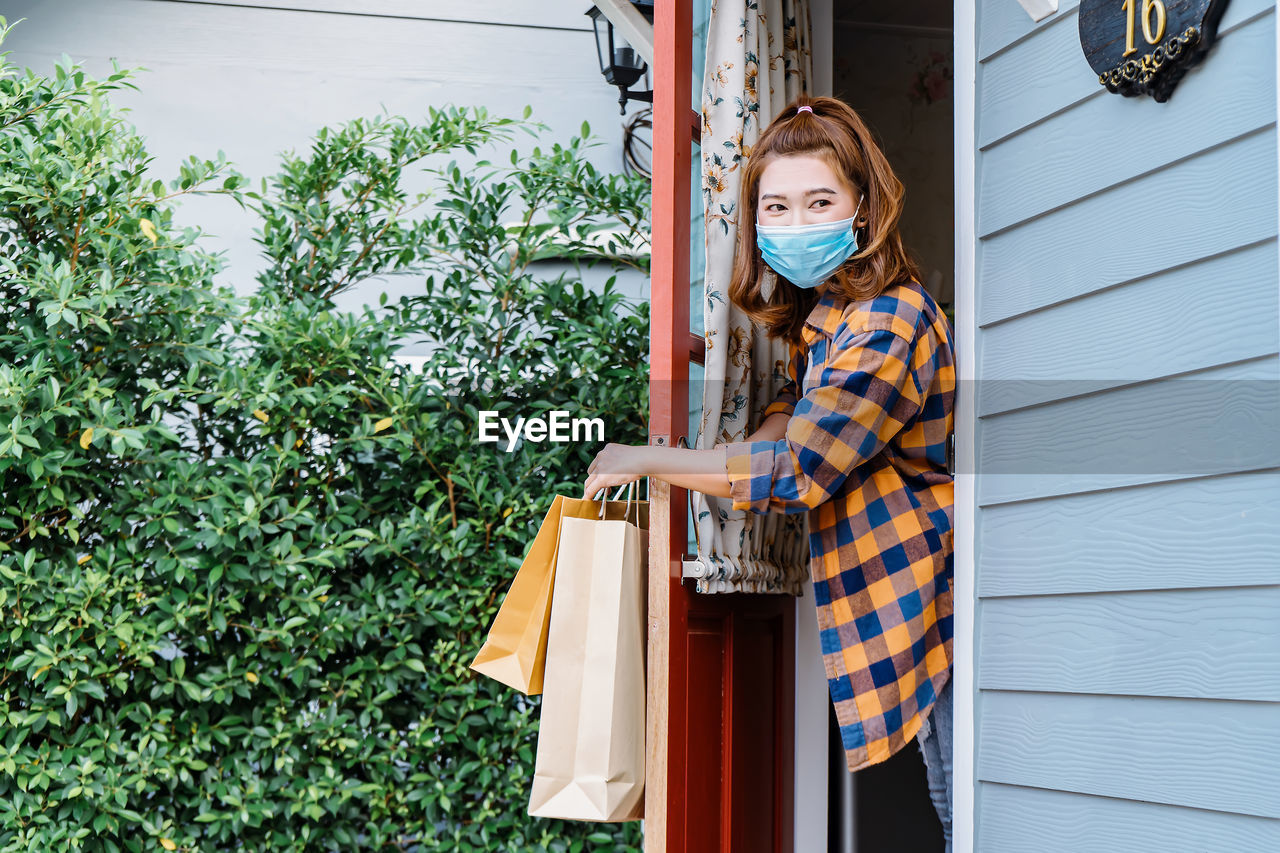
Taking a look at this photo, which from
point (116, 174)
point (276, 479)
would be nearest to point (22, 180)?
point (116, 174)

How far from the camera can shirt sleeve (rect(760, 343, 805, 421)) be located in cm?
196

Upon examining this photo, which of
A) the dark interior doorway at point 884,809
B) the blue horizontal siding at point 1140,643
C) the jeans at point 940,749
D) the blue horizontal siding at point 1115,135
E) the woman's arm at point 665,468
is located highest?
the blue horizontal siding at point 1115,135

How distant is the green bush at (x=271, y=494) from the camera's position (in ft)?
8.61

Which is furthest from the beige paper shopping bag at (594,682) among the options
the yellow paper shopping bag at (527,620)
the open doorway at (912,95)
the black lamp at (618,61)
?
the black lamp at (618,61)

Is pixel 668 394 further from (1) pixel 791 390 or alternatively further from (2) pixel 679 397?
(1) pixel 791 390

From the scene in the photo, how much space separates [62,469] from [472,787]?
1.33 metres

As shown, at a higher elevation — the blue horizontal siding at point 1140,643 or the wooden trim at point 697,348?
the wooden trim at point 697,348

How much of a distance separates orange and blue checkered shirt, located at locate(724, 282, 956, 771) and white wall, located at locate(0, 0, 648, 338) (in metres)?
2.16

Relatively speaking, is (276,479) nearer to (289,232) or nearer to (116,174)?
(289,232)

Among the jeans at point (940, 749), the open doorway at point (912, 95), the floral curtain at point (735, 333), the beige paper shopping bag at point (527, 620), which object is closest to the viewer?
the jeans at point (940, 749)

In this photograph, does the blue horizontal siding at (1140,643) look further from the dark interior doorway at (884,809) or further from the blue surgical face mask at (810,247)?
the dark interior doorway at (884,809)

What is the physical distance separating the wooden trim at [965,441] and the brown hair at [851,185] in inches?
4.3

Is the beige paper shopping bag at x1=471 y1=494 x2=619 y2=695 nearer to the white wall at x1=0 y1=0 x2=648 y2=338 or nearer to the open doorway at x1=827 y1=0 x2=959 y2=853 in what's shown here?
the open doorway at x1=827 y1=0 x2=959 y2=853

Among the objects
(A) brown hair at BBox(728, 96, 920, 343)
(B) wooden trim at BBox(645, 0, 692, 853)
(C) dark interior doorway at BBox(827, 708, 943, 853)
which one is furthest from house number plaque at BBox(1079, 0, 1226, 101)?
(C) dark interior doorway at BBox(827, 708, 943, 853)
